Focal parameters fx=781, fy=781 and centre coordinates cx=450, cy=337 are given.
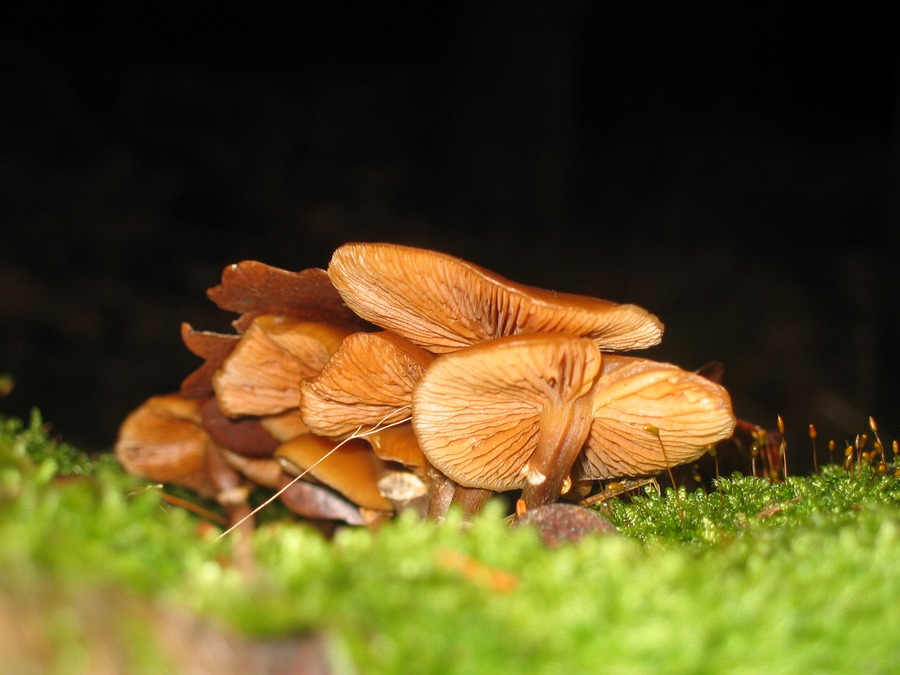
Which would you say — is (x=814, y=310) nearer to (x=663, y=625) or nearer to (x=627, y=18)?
(x=627, y=18)

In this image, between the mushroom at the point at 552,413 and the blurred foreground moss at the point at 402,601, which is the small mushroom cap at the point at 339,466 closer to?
the mushroom at the point at 552,413

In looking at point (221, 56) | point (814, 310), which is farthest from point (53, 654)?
point (221, 56)

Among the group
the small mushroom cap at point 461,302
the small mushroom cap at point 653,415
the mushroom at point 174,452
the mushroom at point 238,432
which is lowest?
the mushroom at point 174,452

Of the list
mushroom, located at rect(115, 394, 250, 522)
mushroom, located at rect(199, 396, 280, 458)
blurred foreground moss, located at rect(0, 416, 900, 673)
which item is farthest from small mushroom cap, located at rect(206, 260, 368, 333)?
blurred foreground moss, located at rect(0, 416, 900, 673)

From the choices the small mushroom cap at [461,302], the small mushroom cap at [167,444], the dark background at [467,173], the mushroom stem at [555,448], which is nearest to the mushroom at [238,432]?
the small mushroom cap at [167,444]

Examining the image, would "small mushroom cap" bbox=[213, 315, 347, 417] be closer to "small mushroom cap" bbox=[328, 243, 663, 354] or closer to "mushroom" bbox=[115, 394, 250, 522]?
"small mushroom cap" bbox=[328, 243, 663, 354]
